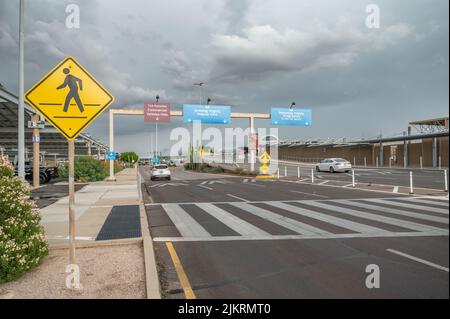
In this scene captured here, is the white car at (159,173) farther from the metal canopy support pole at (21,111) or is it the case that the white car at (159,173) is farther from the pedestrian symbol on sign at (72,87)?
the pedestrian symbol on sign at (72,87)

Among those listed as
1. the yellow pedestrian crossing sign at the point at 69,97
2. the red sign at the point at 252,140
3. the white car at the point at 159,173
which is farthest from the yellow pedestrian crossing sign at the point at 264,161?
the yellow pedestrian crossing sign at the point at 69,97

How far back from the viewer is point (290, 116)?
35.1 meters

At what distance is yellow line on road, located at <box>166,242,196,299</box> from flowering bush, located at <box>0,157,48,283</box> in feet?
7.09

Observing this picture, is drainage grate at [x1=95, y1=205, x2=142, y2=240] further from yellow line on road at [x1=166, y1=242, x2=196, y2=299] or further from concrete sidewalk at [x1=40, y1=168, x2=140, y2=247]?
yellow line on road at [x1=166, y1=242, x2=196, y2=299]

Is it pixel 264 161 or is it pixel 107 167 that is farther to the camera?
pixel 107 167

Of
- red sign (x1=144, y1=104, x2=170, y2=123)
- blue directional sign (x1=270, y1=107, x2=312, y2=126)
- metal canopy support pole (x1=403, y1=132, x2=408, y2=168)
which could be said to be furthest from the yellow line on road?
metal canopy support pole (x1=403, y1=132, x2=408, y2=168)

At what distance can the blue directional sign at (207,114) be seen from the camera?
32844mm

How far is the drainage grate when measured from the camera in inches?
312

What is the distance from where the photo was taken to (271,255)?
20.3 ft

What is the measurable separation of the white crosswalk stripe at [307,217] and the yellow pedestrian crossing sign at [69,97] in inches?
142

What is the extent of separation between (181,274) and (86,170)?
27.1m

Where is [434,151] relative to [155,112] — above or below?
below

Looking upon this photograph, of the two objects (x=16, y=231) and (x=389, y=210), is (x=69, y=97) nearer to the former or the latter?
(x=16, y=231)

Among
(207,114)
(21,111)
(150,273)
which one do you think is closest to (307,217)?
(150,273)
